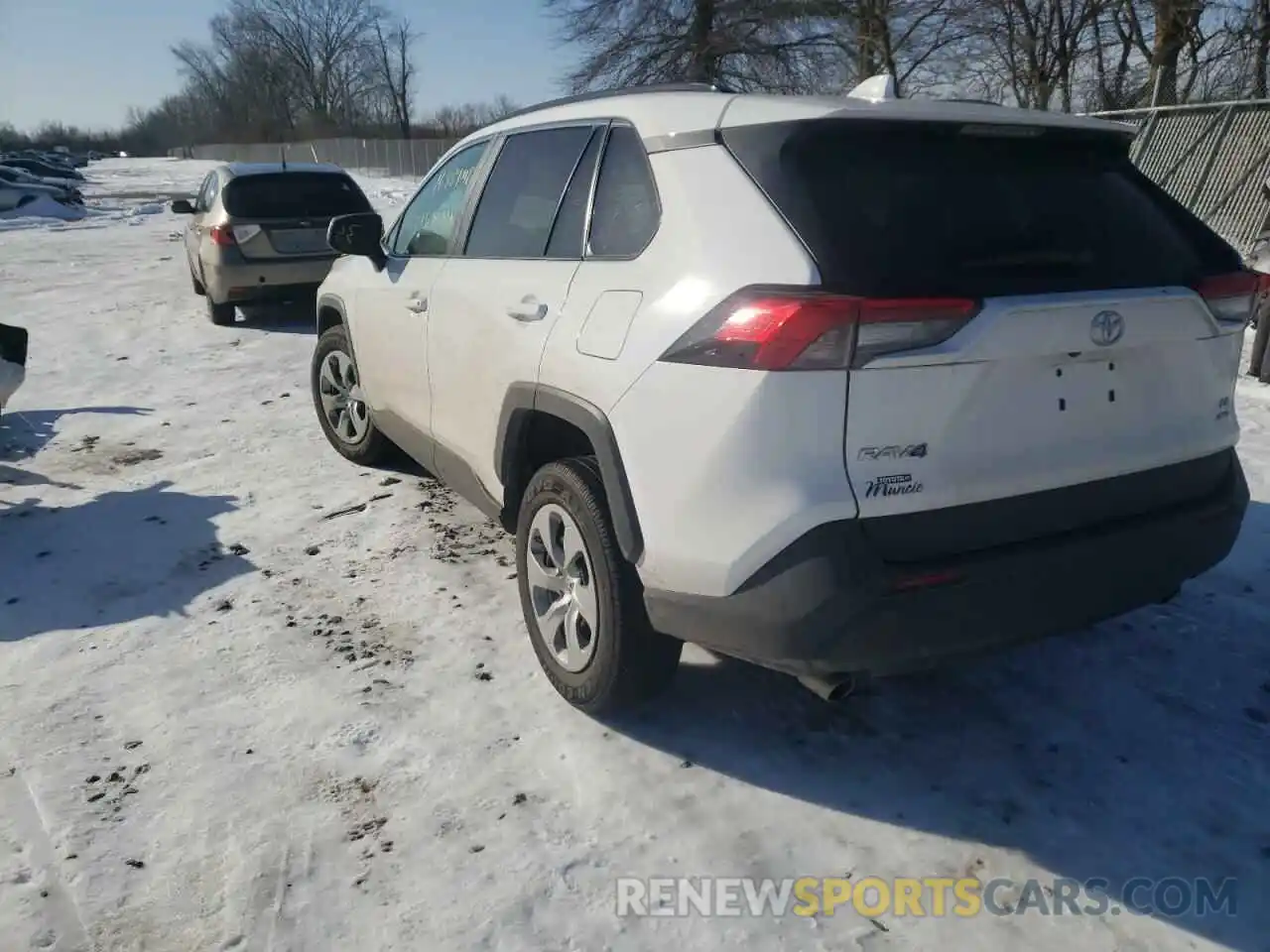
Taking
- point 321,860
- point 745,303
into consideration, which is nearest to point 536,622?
point 321,860

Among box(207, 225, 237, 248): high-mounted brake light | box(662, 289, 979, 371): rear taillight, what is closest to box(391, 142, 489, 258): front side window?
box(662, 289, 979, 371): rear taillight

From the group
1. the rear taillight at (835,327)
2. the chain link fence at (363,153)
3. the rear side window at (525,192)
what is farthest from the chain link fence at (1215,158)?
the chain link fence at (363,153)

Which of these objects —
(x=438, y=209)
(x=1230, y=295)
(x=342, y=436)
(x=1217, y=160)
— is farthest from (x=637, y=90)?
(x=1217, y=160)

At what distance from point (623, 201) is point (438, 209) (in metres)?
1.71

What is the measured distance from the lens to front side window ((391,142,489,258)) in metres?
4.23

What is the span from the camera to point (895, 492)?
2.34 meters

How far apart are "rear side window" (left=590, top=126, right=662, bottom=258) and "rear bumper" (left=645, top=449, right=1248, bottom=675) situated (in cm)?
103

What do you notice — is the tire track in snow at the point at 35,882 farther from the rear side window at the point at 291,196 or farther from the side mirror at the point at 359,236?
the rear side window at the point at 291,196

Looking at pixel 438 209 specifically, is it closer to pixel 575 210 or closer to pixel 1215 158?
pixel 575 210

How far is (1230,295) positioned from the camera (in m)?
2.78

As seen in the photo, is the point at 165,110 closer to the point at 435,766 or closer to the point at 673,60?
the point at 673,60

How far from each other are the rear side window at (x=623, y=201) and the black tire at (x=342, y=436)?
250 centimetres

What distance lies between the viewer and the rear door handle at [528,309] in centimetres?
322

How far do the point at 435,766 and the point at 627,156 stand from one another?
6.33ft
